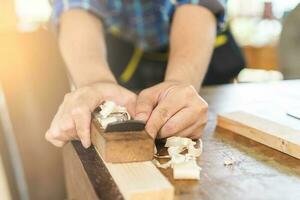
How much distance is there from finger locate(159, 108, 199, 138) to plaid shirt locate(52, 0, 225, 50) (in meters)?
0.34

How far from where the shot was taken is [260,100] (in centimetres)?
66

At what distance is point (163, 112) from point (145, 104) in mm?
28

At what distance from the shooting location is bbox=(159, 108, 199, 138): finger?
0.45 metres

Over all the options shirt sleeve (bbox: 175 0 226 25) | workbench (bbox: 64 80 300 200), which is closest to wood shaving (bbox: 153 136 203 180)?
workbench (bbox: 64 80 300 200)

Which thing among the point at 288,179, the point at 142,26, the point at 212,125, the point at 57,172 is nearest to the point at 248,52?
the point at 142,26

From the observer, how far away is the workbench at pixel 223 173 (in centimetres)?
34

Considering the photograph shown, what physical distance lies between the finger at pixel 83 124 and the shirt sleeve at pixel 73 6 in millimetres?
362

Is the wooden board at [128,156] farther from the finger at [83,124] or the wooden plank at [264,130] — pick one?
the wooden plank at [264,130]

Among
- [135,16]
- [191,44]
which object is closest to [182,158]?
[191,44]

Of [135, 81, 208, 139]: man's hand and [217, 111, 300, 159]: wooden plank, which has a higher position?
[135, 81, 208, 139]: man's hand

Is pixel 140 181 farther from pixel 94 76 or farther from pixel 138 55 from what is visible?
pixel 138 55

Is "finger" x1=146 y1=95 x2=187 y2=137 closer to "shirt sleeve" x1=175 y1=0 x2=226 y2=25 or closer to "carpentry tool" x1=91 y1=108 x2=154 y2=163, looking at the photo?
"carpentry tool" x1=91 y1=108 x2=154 y2=163

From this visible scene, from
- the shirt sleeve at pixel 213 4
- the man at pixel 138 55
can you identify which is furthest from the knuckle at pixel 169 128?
the shirt sleeve at pixel 213 4

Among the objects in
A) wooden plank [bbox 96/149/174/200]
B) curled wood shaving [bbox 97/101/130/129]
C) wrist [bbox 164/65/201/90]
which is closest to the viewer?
wooden plank [bbox 96/149/174/200]
